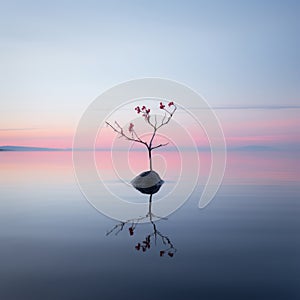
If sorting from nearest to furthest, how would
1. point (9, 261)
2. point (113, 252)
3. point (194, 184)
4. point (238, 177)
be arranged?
point (9, 261) < point (113, 252) < point (194, 184) < point (238, 177)

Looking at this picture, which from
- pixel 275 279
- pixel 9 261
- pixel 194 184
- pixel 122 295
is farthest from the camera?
pixel 194 184

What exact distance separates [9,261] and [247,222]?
438 cm

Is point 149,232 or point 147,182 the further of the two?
point 147,182

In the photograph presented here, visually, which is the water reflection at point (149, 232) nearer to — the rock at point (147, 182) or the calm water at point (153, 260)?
the calm water at point (153, 260)

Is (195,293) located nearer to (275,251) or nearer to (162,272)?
(162,272)

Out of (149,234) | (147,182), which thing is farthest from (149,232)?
(147,182)

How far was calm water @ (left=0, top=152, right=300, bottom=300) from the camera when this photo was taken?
173 inches

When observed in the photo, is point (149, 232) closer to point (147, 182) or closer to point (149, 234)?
point (149, 234)

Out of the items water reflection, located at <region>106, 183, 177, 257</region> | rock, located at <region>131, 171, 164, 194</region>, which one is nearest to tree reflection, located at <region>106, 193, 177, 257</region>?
water reflection, located at <region>106, 183, 177, 257</region>

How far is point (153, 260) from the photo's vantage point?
211 inches

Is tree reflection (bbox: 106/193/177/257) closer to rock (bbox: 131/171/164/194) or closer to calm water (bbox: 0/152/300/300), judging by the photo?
calm water (bbox: 0/152/300/300)

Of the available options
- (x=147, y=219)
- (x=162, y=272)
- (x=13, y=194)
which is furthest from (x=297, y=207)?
(x=13, y=194)

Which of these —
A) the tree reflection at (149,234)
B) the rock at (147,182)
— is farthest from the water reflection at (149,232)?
the rock at (147,182)

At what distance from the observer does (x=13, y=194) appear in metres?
12.0
